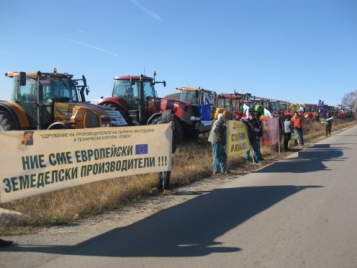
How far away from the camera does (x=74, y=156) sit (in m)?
7.54

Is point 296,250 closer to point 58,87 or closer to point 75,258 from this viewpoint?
point 75,258

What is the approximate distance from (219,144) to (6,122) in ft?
21.4

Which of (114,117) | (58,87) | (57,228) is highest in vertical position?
(58,87)

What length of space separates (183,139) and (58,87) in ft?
20.7

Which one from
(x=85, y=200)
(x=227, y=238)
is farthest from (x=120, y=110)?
(x=227, y=238)

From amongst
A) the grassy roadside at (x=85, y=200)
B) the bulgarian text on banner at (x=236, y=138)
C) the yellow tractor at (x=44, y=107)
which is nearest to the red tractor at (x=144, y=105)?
the bulgarian text on banner at (x=236, y=138)

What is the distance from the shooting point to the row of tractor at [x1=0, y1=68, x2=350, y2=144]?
12.8m

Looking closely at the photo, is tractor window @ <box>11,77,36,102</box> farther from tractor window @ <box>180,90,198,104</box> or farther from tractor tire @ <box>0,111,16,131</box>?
tractor window @ <box>180,90,198,104</box>

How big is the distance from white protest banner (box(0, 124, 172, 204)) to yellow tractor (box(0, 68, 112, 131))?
418 cm

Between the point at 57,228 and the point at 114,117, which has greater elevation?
the point at 114,117

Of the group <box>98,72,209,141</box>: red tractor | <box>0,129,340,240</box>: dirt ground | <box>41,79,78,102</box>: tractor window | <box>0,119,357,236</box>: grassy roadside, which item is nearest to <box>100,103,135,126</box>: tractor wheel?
<box>98,72,209,141</box>: red tractor

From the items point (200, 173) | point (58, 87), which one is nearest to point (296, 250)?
point (200, 173)

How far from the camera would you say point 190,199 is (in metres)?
8.76

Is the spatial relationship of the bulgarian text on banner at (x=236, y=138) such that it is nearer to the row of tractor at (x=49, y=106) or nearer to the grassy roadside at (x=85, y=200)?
the grassy roadside at (x=85, y=200)
